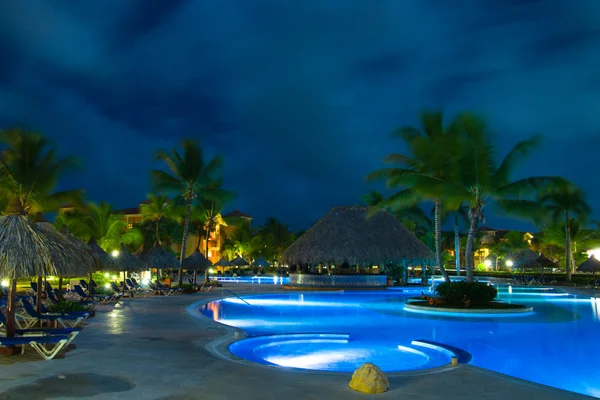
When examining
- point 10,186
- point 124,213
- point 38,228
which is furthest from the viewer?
point 124,213

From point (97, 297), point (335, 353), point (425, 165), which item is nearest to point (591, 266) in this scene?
point (425, 165)

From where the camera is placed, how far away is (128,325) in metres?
12.3

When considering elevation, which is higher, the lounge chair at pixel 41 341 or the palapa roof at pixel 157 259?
the palapa roof at pixel 157 259

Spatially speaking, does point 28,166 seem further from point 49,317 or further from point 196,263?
point 49,317

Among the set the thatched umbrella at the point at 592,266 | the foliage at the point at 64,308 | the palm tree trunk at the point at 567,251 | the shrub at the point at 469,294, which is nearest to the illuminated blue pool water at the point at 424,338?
the shrub at the point at 469,294

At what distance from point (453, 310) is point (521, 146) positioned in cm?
597

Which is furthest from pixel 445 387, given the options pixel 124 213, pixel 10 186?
pixel 124 213

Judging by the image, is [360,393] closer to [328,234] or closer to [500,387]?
[500,387]

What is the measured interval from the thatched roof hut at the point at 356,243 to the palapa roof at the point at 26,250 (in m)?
21.4

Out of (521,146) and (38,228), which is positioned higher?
(521,146)

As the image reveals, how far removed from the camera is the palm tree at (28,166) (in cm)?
2150

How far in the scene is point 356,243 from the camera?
30359mm

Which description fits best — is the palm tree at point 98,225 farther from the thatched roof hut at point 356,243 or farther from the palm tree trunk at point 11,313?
the palm tree trunk at point 11,313

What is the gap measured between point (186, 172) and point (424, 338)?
18706 millimetres
